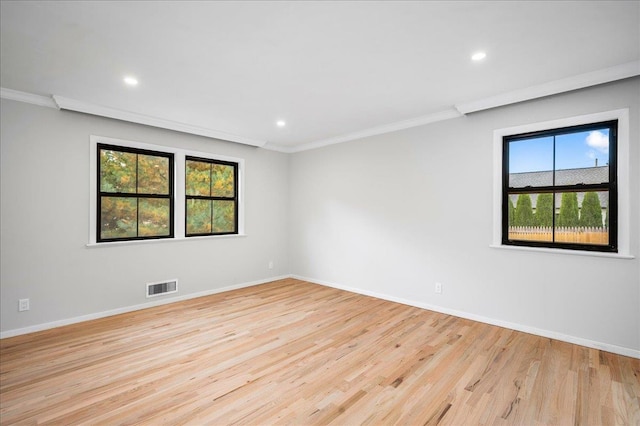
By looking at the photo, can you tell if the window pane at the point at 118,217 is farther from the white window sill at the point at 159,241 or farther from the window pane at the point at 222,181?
the window pane at the point at 222,181

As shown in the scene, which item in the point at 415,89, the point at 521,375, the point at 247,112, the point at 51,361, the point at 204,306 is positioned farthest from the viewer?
the point at 204,306

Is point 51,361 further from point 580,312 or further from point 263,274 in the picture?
point 580,312

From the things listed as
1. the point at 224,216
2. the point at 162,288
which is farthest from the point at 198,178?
the point at 162,288

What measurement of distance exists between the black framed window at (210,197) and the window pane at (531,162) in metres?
4.19

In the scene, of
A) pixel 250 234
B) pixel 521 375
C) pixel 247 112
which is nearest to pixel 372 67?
pixel 247 112

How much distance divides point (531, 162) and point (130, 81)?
439cm

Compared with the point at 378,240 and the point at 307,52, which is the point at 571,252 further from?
the point at 307,52

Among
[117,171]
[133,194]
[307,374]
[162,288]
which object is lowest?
[307,374]

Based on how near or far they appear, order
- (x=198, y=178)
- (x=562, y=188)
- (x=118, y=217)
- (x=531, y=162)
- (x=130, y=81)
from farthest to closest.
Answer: (x=198, y=178) → (x=118, y=217) → (x=531, y=162) → (x=562, y=188) → (x=130, y=81)

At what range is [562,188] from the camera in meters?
3.22

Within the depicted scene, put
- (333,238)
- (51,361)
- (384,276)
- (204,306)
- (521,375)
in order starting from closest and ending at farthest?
1. (521,375)
2. (51,361)
3. (204,306)
4. (384,276)
5. (333,238)

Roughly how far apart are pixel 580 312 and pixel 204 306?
14.6ft

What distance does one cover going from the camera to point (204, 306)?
4289mm

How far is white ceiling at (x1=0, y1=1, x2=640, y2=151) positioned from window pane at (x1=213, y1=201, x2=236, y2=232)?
5.78 feet
